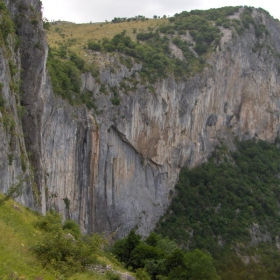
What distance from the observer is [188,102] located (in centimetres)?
5844

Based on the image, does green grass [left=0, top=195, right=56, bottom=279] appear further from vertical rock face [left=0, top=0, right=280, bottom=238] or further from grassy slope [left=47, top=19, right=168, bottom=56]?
grassy slope [left=47, top=19, right=168, bottom=56]

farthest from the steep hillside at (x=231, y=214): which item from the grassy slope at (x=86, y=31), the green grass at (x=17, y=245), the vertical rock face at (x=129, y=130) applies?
the green grass at (x=17, y=245)

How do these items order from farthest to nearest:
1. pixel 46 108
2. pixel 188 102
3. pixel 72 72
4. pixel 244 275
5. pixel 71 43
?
1. pixel 188 102
2. pixel 71 43
3. pixel 244 275
4. pixel 72 72
5. pixel 46 108

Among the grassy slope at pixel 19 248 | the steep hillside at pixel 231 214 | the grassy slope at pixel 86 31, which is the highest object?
the grassy slope at pixel 86 31

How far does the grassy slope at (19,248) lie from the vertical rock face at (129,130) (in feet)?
15.2

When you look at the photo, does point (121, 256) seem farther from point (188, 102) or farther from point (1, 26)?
point (188, 102)

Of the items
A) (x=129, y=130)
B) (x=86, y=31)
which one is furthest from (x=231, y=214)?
(x=86, y=31)

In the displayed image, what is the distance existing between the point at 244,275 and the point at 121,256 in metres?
19.8

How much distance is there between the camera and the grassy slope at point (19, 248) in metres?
12.2

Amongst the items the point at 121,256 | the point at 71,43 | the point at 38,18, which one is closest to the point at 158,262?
the point at 121,256

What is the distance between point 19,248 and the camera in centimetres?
1338

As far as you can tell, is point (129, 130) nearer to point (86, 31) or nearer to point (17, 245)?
point (86, 31)

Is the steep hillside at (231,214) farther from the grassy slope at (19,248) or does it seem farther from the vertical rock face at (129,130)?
the grassy slope at (19,248)

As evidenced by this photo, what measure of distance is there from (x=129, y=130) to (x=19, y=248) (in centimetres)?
3416
